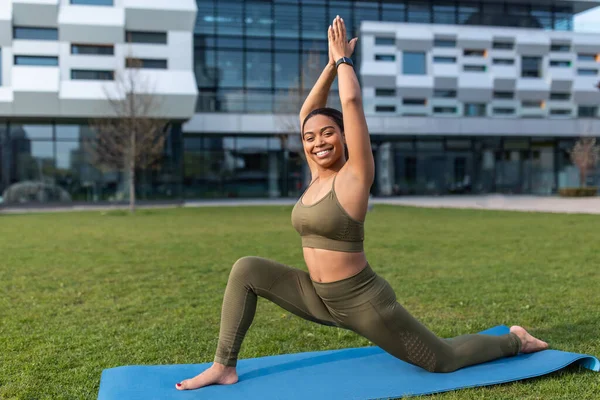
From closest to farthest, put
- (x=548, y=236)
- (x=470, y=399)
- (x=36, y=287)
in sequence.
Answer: (x=470, y=399)
(x=36, y=287)
(x=548, y=236)

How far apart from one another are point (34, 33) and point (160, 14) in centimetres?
622

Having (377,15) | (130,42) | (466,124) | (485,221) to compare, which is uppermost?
(377,15)

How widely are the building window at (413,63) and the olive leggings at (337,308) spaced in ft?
107

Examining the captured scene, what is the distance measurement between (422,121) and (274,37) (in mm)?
10585

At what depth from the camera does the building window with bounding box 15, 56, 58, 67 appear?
26.8 meters

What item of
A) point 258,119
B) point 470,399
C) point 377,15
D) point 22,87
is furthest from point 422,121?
point 470,399

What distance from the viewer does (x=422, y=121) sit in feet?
113

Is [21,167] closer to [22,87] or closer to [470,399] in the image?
[22,87]

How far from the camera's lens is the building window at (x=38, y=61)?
88.1ft

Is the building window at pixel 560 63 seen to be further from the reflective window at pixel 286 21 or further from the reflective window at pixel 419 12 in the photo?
the reflective window at pixel 286 21

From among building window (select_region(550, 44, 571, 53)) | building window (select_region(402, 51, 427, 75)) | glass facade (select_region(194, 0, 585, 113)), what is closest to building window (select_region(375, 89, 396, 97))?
building window (select_region(402, 51, 427, 75))

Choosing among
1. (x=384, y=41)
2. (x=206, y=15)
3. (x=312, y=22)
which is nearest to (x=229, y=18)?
(x=206, y=15)

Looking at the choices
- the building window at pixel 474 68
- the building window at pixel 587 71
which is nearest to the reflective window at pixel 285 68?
the building window at pixel 474 68

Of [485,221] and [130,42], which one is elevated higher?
[130,42]
